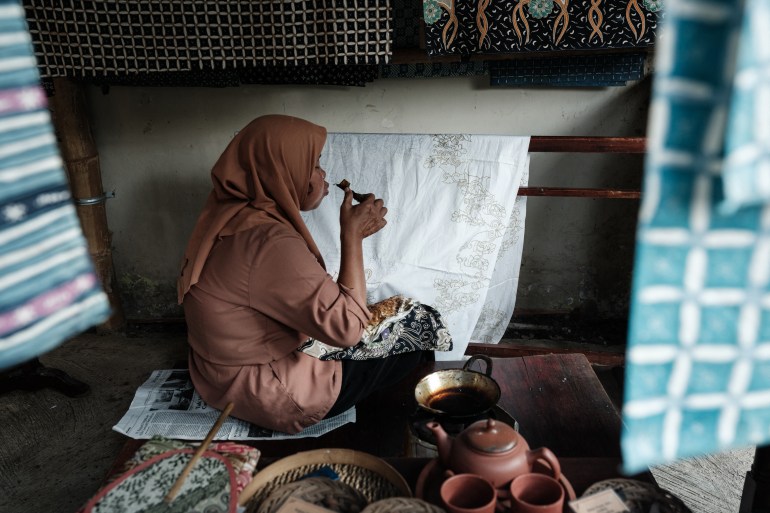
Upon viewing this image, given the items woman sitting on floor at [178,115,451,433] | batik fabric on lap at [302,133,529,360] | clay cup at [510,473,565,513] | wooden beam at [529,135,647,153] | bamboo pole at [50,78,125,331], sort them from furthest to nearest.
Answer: bamboo pole at [50,78,125,331] < batik fabric on lap at [302,133,529,360] < wooden beam at [529,135,647,153] < woman sitting on floor at [178,115,451,433] < clay cup at [510,473,565,513]

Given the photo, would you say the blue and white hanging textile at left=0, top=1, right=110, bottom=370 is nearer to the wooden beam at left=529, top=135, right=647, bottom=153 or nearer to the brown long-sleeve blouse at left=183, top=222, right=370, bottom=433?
the brown long-sleeve blouse at left=183, top=222, right=370, bottom=433

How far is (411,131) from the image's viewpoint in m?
3.55

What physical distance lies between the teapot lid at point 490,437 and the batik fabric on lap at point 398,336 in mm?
1165

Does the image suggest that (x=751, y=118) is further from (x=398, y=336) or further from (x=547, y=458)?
(x=398, y=336)

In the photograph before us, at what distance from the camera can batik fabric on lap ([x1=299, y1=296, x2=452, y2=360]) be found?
2396mm

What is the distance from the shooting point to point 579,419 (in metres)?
2.00

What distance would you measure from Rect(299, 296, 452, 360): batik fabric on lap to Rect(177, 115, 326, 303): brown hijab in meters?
0.52

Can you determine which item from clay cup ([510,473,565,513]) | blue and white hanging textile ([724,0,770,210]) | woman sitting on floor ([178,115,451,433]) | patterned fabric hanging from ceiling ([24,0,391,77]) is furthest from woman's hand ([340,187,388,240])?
blue and white hanging textile ([724,0,770,210])

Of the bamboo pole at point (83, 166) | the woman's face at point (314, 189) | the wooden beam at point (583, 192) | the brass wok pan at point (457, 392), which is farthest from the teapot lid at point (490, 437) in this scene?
the bamboo pole at point (83, 166)

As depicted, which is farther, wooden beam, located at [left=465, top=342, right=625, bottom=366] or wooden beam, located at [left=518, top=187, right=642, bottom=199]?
wooden beam, located at [left=465, top=342, right=625, bottom=366]

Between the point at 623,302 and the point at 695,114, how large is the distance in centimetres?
328

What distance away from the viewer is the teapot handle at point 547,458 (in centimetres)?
122

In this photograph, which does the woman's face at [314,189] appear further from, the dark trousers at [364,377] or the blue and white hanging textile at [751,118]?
the blue and white hanging textile at [751,118]

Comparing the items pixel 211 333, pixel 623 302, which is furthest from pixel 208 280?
pixel 623 302
